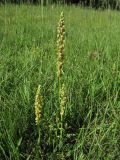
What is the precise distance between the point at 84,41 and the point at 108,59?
1019mm

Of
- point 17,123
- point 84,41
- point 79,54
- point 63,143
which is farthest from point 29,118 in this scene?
point 84,41

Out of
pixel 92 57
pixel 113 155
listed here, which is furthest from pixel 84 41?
pixel 113 155

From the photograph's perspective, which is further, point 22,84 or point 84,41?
point 84,41

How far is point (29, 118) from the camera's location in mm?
2211

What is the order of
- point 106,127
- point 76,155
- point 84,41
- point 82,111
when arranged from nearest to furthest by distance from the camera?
point 76,155
point 106,127
point 82,111
point 84,41

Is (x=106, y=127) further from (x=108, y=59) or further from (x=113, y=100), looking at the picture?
(x=108, y=59)

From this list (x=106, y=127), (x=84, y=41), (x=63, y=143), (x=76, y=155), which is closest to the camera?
(x=76, y=155)

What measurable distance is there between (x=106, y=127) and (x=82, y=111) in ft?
0.85

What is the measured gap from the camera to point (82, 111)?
7.88 ft

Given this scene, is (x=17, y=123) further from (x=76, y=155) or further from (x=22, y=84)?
(x=22, y=84)

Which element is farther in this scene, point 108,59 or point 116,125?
point 108,59

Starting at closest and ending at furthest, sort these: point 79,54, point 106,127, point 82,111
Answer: point 106,127 < point 82,111 < point 79,54

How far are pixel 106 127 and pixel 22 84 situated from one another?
0.77 meters

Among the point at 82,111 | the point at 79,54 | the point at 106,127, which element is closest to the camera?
the point at 106,127
